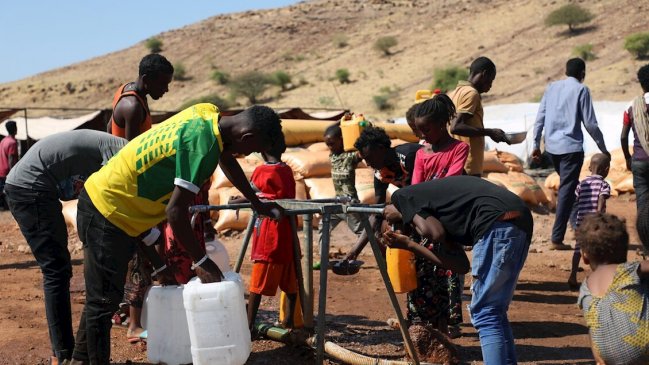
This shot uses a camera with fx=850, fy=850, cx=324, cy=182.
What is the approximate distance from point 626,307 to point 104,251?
87.5 inches

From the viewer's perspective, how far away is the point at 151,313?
13.2 ft

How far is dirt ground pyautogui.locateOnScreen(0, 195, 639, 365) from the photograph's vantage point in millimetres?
4867

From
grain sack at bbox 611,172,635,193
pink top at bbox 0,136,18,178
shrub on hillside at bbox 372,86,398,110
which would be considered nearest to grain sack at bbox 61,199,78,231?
pink top at bbox 0,136,18,178

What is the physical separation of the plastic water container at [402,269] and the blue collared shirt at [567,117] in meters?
3.11

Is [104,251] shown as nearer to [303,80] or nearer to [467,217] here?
[467,217]

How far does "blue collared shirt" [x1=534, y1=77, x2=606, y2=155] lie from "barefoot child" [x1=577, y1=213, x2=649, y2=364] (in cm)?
414

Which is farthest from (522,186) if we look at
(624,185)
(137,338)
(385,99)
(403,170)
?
(385,99)

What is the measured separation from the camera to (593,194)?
21.8ft

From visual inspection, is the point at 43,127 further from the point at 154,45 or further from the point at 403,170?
the point at 154,45

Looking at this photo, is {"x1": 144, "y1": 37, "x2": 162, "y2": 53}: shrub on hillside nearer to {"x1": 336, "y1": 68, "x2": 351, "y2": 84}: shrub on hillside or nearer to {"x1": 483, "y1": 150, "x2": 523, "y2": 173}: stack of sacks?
{"x1": 336, "y1": 68, "x2": 351, "y2": 84}: shrub on hillside

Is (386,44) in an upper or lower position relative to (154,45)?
lower

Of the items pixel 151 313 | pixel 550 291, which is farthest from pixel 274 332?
pixel 550 291

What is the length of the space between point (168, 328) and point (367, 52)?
40015 millimetres

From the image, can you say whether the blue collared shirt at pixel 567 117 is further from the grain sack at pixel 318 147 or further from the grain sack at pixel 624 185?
the grain sack at pixel 624 185
